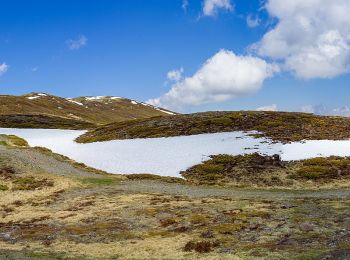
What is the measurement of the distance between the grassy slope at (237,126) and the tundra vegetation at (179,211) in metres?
18.7

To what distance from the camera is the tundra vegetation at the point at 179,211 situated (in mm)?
29984

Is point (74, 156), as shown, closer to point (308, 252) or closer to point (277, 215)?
point (277, 215)

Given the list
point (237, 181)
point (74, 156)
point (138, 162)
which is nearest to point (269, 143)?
point (237, 181)

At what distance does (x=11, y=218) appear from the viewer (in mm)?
43188

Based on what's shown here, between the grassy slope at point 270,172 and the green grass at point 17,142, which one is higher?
the green grass at point 17,142

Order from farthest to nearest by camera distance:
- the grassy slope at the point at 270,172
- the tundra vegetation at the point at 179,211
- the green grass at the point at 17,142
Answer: the green grass at the point at 17,142, the grassy slope at the point at 270,172, the tundra vegetation at the point at 179,211

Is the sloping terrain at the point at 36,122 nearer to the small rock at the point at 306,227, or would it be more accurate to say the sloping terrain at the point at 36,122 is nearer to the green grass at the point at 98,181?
the green grass at the point at 98,181

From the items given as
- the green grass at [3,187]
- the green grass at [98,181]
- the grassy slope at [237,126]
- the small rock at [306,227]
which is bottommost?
the small rock at [306,227]

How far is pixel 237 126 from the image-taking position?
95.6m

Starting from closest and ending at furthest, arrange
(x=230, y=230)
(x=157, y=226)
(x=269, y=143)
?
(x=230, y=230) < (x=157, y=226) < (x=269, y=143)

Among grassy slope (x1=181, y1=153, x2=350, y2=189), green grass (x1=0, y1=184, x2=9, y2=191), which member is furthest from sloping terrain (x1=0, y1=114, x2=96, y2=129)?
green grass (x1=0, y1=184, x2=9, y2=191)

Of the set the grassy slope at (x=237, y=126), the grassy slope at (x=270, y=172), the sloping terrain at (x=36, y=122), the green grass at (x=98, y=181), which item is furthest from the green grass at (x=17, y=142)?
the sloping terrain at (x=36, y=122)

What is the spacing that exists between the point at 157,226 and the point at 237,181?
1048 inches

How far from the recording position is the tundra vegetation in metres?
30.0
